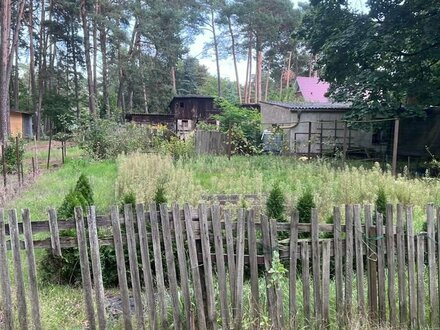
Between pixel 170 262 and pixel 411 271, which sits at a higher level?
pixel 170 262

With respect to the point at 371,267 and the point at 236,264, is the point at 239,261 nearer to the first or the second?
the point at 236,264

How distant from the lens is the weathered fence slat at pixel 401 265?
3197 millimetres

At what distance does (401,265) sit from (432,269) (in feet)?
1.05

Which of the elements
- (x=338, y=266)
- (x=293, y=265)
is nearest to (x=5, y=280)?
(x=293, y=265)

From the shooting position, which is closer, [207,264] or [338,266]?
[207,264]

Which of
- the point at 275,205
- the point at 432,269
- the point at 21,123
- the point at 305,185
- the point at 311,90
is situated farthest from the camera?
the point at 311,90

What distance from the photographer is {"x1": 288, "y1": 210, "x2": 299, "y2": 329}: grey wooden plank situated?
10.2 feet

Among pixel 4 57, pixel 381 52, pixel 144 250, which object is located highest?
pixel 4 57

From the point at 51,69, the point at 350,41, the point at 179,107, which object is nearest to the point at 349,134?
the point at 350,41

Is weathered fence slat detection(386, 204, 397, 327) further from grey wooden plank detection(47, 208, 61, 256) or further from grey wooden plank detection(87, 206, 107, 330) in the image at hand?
grey wooden plank detection(47, 208, 61, 256)

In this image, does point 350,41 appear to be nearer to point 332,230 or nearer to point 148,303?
A: point 332,230

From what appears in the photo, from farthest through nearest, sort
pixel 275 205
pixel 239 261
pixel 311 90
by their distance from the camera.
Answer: pixel 311 90 < pixel 275 205 < pixel 239 261

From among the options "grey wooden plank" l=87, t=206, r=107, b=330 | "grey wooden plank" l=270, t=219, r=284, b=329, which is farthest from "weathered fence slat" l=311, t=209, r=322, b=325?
"grey wooden plank" l=87, t=206, r=107, b=330

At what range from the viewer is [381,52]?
44.6 ft
